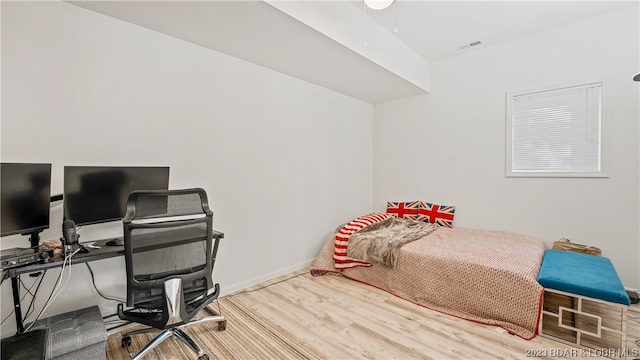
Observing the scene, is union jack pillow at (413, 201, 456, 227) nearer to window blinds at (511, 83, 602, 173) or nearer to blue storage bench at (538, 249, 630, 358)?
window blinds at (511, 83, 602, 173)

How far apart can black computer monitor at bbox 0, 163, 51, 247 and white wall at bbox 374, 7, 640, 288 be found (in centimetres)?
386

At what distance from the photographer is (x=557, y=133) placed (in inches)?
119

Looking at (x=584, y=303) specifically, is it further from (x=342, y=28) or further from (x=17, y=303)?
(x=17, y=303)

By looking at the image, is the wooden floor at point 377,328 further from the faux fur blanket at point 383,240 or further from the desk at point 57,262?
the desk at point 57,262

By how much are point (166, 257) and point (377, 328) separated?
1.58 m

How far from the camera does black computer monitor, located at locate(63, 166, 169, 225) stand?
171cm

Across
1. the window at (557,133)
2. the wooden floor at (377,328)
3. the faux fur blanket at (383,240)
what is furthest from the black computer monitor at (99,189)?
the window at (557,133)

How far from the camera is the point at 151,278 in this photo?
5.34 feet

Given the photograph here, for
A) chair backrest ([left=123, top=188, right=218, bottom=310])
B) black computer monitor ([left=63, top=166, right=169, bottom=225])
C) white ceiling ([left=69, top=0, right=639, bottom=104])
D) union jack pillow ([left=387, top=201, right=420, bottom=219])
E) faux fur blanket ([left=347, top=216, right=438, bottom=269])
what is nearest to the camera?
chair backrest ([left=123, top=188, right=218, bottom=310])

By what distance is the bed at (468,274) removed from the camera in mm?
2041

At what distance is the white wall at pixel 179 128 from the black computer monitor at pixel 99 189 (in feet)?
0.77

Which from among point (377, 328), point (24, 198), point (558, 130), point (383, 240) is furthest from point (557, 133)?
point (24, 198)

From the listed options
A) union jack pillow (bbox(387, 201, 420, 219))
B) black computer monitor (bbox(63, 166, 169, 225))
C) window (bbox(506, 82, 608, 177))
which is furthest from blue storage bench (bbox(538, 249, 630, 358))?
black computer monitor (bbox(63, 166, 169, 225))

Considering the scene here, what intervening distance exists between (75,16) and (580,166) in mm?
4617
